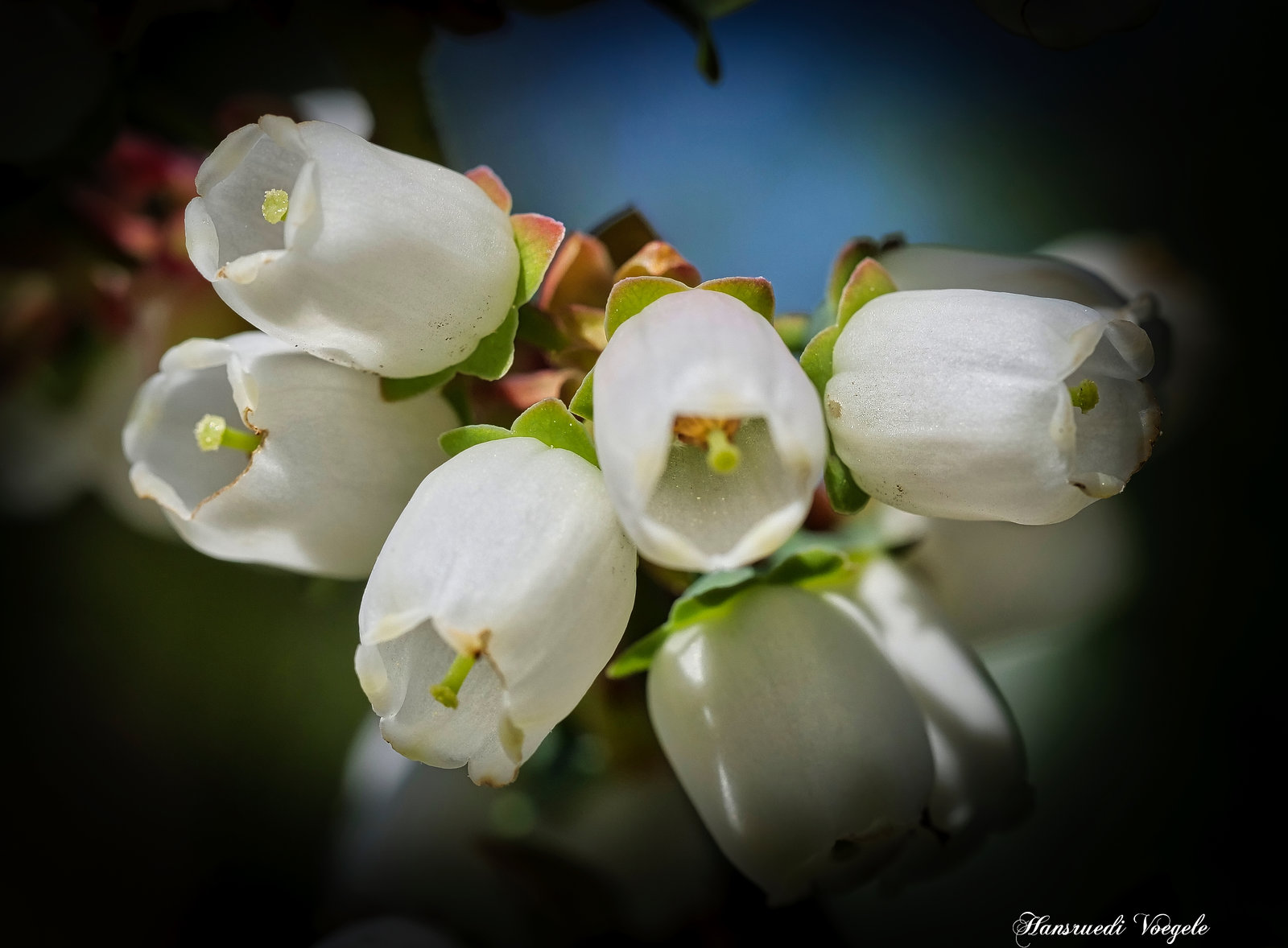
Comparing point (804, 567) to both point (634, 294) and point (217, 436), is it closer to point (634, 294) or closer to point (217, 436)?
point (634, 294)

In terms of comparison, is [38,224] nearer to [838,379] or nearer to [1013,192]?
[838,379]

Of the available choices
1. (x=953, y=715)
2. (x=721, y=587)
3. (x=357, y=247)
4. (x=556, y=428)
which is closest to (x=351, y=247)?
(x=357, y=247)

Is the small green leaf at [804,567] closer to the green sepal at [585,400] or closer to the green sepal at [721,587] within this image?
the green sepal at [721,587]

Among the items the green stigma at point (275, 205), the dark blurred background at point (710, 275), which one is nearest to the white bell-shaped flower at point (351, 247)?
the green stigma at point (275, 205)

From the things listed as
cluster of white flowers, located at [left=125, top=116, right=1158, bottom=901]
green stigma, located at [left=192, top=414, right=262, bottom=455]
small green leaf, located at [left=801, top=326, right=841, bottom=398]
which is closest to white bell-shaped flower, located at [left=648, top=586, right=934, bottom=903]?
cluster of white flowers, located at [left=125, top=116, right=1158, bottom=901]

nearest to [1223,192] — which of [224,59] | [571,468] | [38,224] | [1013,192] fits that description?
[1013,192]

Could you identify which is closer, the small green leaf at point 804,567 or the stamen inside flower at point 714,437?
the stamen inside flower at point 714,437
